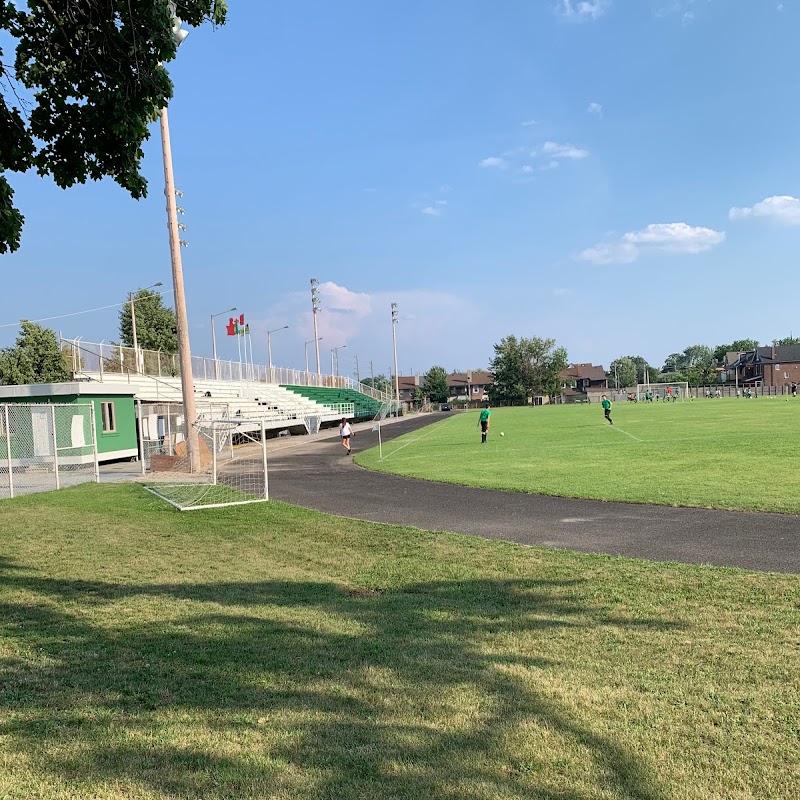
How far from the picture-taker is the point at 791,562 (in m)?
7.81

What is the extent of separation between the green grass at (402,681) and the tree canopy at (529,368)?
11270 cm

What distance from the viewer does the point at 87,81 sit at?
7.33 metres

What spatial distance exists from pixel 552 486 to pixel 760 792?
12.2 meters

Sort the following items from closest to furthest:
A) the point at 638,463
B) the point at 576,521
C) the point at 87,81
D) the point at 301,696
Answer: the point at 301,696
the point at 87,81
the point at 576,521
the point at 638,463

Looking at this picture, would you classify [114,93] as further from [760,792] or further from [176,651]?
[760,792]

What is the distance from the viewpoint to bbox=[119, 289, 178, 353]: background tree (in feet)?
240

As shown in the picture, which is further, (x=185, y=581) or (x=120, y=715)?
(x=185, y=581)

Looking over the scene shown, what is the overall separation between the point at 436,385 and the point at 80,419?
119344 millimetres

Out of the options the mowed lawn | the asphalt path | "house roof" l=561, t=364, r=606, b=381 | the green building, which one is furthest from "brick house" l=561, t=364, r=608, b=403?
the asphalt path

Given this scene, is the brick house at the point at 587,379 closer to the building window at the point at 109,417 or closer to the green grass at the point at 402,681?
the building window at the point at 109,417

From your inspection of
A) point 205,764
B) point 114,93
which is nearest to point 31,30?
point 114,93

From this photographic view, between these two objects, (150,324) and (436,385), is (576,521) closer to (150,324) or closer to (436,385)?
(150,324)

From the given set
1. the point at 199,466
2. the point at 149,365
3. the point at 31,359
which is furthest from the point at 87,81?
the point at 31,359

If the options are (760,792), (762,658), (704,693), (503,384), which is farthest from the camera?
(503,384)
